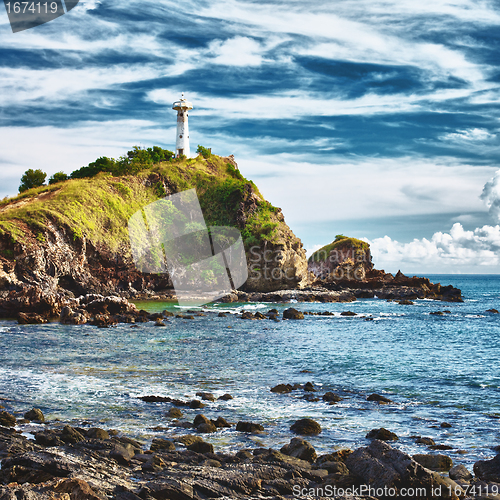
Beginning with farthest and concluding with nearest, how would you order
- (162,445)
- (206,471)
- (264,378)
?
(264,378) < (162,445) < (206,471)

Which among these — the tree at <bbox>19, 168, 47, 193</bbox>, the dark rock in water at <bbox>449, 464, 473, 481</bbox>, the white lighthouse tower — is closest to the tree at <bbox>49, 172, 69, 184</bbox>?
the tree at <bbox>19, 168, 47, 193</bbox>

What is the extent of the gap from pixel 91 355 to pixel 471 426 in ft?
63.5

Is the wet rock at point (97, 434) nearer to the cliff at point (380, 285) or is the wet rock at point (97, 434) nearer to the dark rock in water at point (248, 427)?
the dark rock in water at point (248, 427)

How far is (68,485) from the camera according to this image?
26.4 feet

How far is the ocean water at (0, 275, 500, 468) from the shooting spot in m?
14.0

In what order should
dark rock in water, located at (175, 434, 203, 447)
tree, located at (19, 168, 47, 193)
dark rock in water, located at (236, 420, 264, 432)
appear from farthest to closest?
tree, located at (19, 168, 47, 193)
dark rock in water, located at (236, 420, 264, 432)
dark rock in water, located at (175, 434, 203, 447)

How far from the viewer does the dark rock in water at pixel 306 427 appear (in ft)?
44.1

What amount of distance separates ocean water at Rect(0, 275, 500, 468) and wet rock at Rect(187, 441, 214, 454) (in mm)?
935

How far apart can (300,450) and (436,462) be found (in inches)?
127

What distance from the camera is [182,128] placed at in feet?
327

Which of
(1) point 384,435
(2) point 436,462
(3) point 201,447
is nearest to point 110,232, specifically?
(3) point 201,447

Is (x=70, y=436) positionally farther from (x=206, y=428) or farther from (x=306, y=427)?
(x=306, y=427)

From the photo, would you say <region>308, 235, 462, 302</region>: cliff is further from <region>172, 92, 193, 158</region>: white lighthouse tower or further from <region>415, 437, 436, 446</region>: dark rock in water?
<region>415, 437, 436, 446</region>: dark rock in water

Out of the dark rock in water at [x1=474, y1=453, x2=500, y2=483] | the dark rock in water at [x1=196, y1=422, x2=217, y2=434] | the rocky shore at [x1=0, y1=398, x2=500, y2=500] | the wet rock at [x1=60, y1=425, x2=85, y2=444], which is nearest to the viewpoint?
the rocky shore at [x1=0, y1=398, x2=500, y2=500]
